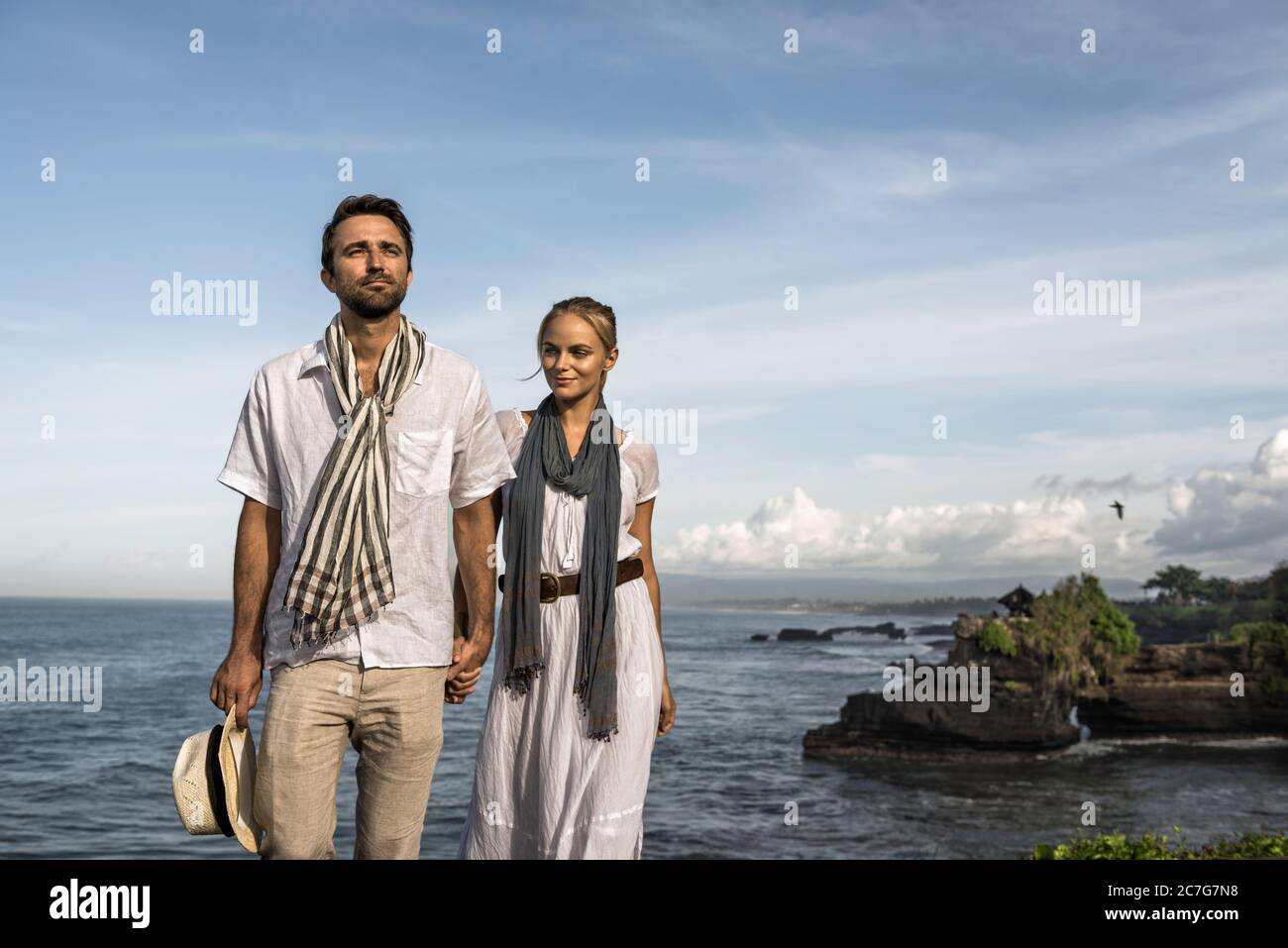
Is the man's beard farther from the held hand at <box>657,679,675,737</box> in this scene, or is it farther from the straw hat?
the held hand at <box>657,679,675,737</box>

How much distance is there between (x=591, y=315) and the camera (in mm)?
4516

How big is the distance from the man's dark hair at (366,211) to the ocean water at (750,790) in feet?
105

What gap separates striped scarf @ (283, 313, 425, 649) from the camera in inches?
136

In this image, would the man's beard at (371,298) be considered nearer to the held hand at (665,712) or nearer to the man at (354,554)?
the man at (354,554)

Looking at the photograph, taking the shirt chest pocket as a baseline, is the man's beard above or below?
above

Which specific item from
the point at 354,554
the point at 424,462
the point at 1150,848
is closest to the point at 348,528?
the point at 354,554

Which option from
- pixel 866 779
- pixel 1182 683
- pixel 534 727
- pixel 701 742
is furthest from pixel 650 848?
pixel 534 727

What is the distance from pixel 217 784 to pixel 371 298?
165 cm

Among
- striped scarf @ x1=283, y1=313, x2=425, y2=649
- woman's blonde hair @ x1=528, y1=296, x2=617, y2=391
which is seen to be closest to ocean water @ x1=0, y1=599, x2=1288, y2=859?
woman's blonde hair @ x1=528, y1=296, x2=617, y2=391

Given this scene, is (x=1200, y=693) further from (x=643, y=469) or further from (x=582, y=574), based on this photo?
(x=582, y=574)

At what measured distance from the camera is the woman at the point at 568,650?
4488mm

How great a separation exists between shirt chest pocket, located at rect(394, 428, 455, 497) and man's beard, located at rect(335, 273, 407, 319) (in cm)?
42

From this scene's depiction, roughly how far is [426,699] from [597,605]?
1.06 meters
